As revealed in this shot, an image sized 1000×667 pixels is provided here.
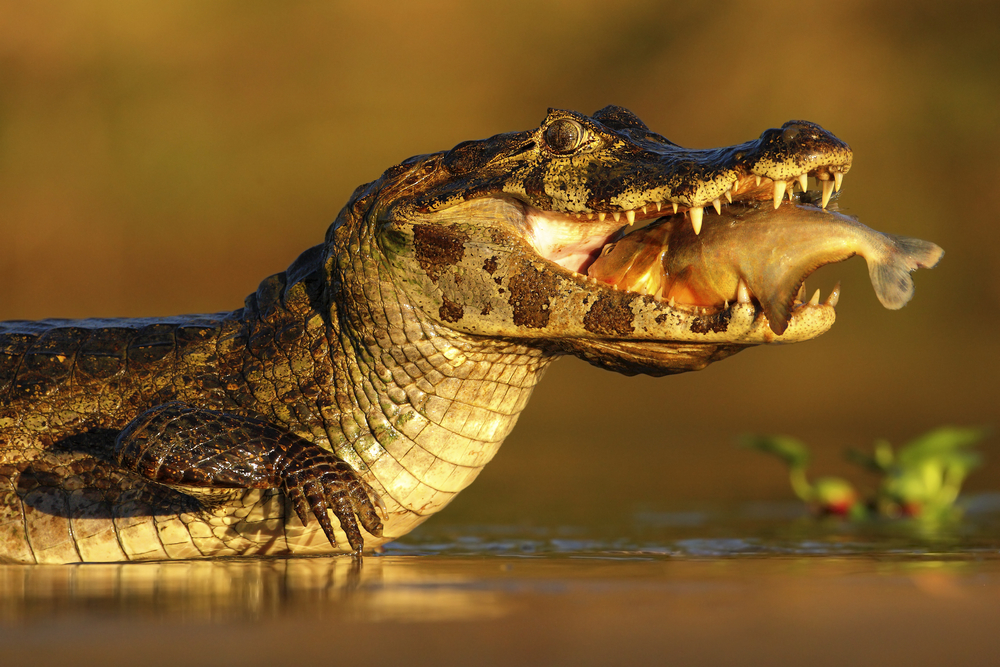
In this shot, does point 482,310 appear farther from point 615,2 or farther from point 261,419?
point 615,2

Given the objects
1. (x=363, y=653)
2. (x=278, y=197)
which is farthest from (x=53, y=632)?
(x=278, y=197)

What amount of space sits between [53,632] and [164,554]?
1.42 metres

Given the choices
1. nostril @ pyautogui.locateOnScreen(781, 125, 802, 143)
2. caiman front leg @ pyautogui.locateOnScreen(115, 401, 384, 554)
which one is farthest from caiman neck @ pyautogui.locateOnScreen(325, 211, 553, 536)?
nostril @ pyautogui.locateOnScreen(781, 125, 802, 143)

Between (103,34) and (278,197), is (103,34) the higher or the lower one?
the higher one

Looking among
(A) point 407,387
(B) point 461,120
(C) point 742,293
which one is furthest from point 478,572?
(B) point 461,120

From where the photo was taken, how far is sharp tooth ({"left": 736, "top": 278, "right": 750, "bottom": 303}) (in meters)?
2.91

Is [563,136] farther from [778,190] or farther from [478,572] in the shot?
[478,572]

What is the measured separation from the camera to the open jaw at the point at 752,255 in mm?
2893

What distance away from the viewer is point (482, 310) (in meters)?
3.11

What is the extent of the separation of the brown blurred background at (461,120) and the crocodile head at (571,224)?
377 inches

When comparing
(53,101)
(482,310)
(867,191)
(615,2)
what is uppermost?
(615,2)

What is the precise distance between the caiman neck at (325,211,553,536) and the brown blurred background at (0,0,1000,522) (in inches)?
374

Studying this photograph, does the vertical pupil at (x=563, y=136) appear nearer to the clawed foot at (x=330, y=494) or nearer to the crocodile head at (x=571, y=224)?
the crocodile head at (x=571, y=224)

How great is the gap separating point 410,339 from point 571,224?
0.60m
